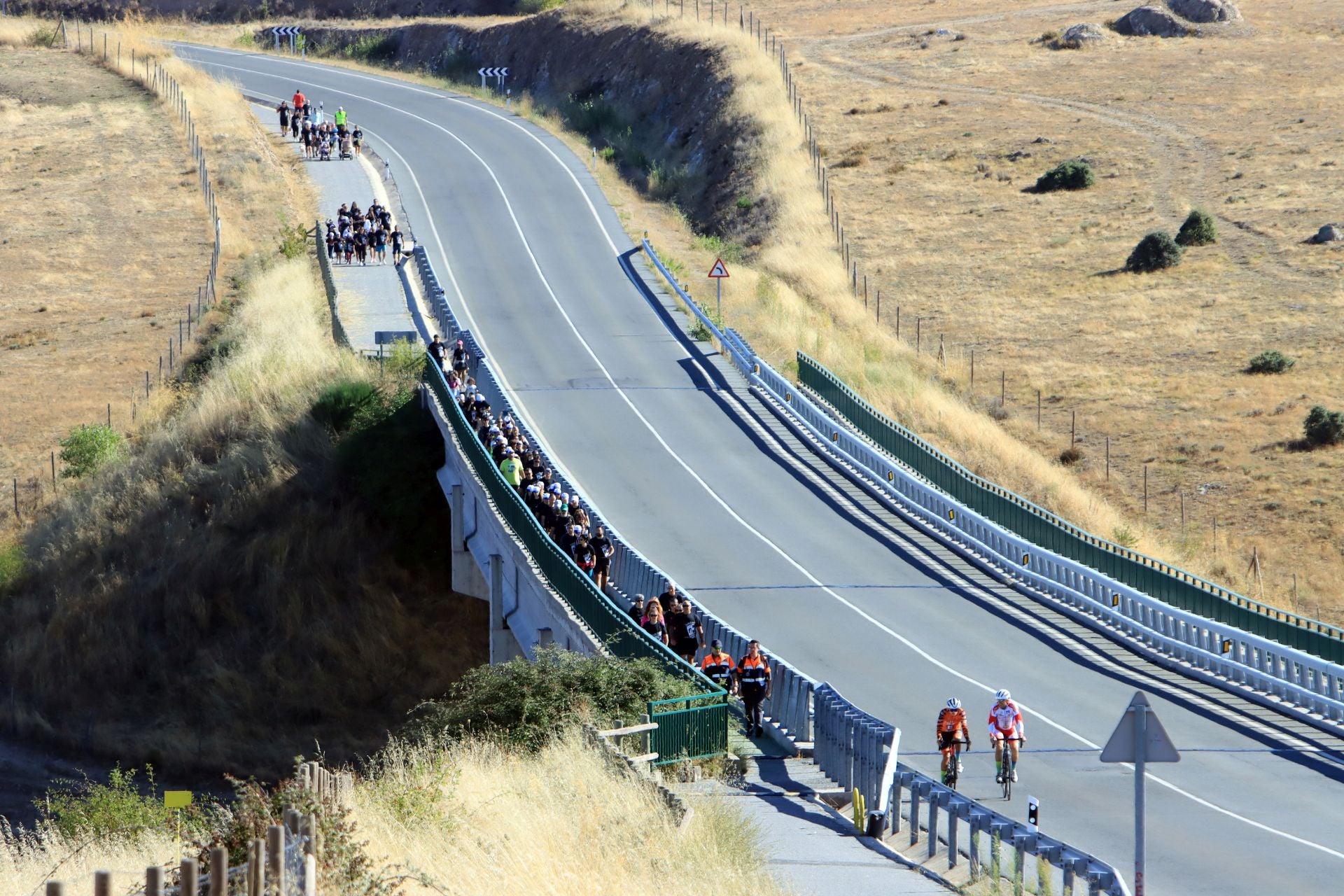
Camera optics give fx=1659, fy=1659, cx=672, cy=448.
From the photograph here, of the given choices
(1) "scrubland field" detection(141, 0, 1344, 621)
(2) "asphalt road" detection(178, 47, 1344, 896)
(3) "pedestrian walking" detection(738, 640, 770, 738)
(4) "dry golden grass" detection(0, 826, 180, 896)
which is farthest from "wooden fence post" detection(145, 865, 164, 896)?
(1) "scrubland field" detection(141, 0, 1344, 621)

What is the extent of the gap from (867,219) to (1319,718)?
42774mm

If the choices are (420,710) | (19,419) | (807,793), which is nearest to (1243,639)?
(807,793)

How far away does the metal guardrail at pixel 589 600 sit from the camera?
55.6 feet

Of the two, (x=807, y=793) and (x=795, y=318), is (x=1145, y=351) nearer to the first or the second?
(x=795, y=318)

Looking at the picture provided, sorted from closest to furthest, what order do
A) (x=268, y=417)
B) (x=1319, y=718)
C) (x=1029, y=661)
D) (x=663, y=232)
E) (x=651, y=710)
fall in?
(x=651, y=710), (x=1319, y=718), (x=1029, y=661), (x=268, y=417), (x=663, y=232)

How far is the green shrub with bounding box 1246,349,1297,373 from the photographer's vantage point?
45.8m

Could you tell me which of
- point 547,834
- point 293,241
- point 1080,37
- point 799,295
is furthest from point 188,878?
point 1080,37

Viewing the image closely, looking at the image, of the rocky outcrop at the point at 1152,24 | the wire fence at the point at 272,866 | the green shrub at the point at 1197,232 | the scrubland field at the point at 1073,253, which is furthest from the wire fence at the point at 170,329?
the rocky outcrop at the point at 1152,24

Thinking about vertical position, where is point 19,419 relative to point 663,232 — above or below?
below

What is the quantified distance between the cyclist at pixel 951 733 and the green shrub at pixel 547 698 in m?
2.80

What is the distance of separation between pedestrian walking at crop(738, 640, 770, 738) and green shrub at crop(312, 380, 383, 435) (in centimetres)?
1941

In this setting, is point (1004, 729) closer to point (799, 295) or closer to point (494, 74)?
point (799, 295)

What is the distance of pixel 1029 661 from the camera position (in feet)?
79.4

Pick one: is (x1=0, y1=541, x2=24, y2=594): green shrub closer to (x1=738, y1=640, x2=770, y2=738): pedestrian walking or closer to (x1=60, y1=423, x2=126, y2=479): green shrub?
(x1=60, y1=423, x2=126, y2=479): green shrub
